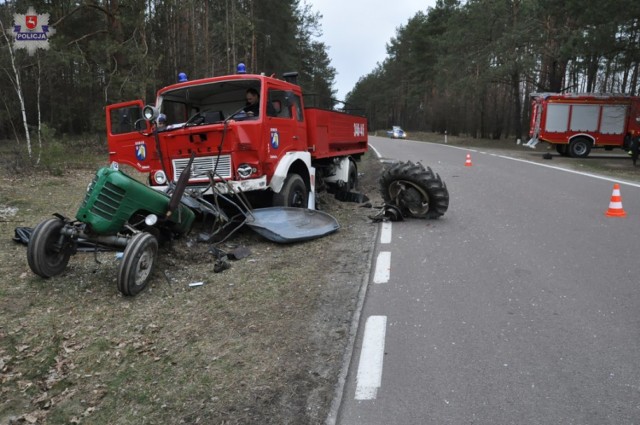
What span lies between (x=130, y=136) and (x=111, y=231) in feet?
9.49

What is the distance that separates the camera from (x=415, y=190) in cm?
813

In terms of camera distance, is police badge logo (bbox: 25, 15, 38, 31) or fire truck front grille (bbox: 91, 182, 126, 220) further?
police badge logo (bbox: 25, 15, 38, 31)

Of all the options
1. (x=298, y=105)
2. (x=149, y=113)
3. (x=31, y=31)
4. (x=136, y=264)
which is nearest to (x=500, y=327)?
(x=136, y=264)

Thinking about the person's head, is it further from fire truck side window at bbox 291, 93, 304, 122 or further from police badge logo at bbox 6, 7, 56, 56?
police badge logo at bbox 6, 7, 56, 56

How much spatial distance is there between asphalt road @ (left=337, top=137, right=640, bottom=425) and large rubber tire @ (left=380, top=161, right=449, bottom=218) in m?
0.53

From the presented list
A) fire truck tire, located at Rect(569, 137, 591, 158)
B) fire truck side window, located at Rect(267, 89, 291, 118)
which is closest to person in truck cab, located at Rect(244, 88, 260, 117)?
fire truck side window, located at Rect(267, 89, 291, 118)

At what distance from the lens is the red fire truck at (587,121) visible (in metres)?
23.4

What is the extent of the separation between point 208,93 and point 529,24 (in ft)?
81.9

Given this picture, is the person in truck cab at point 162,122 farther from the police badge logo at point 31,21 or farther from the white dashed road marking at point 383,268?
the police badge logo at point 31,21

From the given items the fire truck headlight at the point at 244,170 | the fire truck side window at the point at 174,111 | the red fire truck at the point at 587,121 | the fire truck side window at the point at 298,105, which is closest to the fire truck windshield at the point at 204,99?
the fire truck side window at the point at 174,111

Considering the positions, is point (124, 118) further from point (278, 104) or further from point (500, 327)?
point (500, 327)

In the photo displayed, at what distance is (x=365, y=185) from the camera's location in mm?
13086

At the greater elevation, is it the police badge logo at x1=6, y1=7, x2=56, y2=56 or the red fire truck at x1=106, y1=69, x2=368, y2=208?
the police badge logo at x1=6, y1=7, x2=56, y2=56

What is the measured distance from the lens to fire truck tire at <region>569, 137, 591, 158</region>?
24073mm
